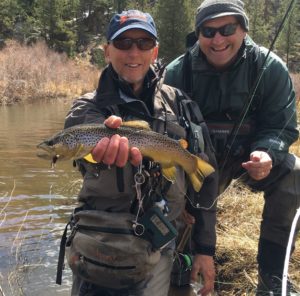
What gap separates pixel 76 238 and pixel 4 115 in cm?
1971

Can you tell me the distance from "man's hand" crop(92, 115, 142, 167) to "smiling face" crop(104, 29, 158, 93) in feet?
2.04

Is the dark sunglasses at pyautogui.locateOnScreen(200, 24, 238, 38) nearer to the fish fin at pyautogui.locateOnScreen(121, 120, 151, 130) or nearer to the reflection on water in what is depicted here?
the fish fin at pyautogui.locateOnScreen(121, 120, 151, 130)

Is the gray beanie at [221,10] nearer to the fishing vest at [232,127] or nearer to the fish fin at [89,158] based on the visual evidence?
the fishing vest at [232,127]

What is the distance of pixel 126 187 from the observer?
2.91m

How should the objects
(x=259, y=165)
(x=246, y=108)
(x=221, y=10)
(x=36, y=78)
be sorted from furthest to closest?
(x=36, y=78)
(x=246, y=108)
(x=221, y=10)
(x=259, y=165)

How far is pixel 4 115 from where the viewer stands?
845 inches

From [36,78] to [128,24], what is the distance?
29814mm

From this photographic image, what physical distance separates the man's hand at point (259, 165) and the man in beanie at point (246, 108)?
0.23ft

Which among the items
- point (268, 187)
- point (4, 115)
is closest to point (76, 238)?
point (268, 187)

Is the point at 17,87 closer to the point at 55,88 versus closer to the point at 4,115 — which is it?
the point at 55,88

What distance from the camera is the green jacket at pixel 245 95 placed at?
3867mm

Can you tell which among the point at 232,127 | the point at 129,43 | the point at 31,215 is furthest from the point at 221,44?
the point at 31,215

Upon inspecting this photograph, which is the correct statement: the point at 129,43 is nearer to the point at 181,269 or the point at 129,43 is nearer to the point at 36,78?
the point at 181,269

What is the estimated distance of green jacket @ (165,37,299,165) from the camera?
3.87 meters
